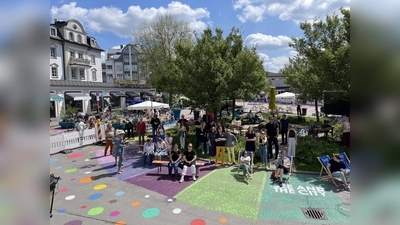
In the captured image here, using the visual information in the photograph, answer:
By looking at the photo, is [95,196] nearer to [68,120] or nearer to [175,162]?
[175,162]

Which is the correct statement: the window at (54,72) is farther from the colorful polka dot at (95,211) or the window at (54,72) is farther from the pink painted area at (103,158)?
the colorful polka dot at (95,211)

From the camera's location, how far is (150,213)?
272 inches

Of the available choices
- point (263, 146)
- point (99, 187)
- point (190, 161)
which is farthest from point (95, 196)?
point (263, 146)

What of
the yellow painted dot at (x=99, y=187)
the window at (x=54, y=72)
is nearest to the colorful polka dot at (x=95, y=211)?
the yellow painted dot at (x=99, y=187)

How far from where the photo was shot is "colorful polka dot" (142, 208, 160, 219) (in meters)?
6.74

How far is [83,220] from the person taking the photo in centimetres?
664

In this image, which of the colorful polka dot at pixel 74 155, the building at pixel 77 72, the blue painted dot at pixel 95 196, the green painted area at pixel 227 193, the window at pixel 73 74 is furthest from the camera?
the window at pixel 73 74

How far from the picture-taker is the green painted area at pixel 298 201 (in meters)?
6.55

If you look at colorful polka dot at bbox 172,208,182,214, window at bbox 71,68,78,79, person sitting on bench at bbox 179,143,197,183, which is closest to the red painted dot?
colorful polka dot at bbox 172,208,182,214

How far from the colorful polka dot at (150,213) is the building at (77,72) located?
91.6 ft

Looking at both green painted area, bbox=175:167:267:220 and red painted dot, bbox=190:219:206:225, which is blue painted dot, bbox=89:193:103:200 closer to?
green painted area, bbox=175:167:267:220

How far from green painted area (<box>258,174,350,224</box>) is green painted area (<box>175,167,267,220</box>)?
11.4 inches

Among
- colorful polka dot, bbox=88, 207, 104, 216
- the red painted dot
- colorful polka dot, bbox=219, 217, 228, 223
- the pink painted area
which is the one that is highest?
the pink painted area
